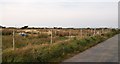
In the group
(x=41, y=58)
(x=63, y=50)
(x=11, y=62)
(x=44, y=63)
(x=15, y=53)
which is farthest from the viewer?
(x=63, y=50)

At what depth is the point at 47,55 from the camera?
14930 millimetres

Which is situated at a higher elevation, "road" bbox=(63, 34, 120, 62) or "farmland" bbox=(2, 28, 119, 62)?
"farmland" bbox=(2, 28, 119, 62)

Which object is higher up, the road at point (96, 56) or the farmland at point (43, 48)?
the farmland at point (43, 48)

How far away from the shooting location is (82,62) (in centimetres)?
1331

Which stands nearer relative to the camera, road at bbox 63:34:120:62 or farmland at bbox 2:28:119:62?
farmland at bbox 2:28:119:62

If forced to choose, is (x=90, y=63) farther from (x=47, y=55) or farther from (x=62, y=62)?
(x=47, y=55)

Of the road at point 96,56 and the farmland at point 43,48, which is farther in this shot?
the road at point 96,56

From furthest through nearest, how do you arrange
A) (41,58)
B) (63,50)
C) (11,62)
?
(63,50)
(41,58)
(11,62)

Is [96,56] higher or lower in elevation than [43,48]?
lower

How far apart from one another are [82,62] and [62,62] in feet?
2.93

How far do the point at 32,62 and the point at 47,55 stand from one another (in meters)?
2.75

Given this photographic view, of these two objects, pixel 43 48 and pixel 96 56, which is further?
pixel 43 48

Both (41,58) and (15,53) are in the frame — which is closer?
(41,58)

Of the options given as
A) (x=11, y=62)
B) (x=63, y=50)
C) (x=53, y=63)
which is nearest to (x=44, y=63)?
(x=53, y=63)
